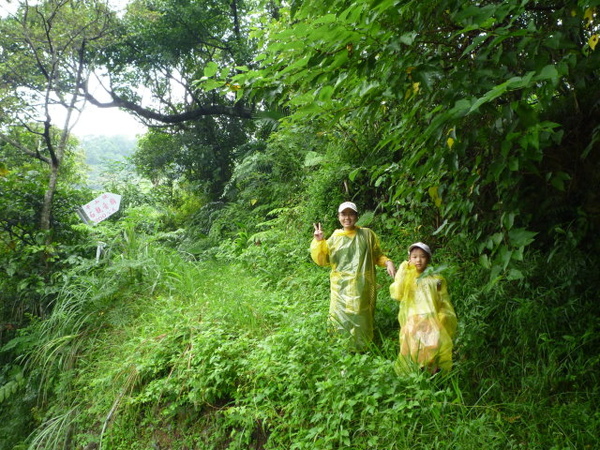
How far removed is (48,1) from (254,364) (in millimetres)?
5724

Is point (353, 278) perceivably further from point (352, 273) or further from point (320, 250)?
point (320, 250)

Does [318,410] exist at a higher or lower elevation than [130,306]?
lower

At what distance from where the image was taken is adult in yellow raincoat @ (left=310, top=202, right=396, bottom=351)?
361 centimetres

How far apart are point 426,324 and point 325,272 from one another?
84.6 inches

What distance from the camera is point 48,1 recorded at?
576cm

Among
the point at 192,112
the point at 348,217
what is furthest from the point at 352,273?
the point at 192,112

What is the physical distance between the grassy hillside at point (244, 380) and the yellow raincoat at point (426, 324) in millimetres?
121

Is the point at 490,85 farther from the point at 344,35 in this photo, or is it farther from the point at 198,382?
the point at 198,382

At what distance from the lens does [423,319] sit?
9.80 ft

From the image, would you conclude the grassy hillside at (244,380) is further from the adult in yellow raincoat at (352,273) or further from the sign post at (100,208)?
the sign post at (100,208)

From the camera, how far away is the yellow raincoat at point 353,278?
3.61 metres

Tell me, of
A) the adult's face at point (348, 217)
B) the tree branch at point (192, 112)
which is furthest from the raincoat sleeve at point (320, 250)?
the tree branch at point (192, 112)

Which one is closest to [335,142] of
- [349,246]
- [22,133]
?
[349,246]

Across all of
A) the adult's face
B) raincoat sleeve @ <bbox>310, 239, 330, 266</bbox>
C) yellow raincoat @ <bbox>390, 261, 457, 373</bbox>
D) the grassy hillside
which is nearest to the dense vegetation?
the grassy hillside
